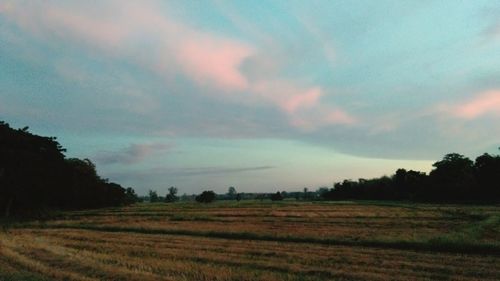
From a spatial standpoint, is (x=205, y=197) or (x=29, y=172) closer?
(x=29, y=172)

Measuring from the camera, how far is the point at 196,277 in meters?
16.9

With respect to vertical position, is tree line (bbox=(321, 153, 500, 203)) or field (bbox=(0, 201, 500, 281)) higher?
tree line (bbox=(321, 153, 500, 203))

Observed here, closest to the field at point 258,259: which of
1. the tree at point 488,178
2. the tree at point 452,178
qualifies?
the tree at point 488,178

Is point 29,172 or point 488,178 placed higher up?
point 488,178

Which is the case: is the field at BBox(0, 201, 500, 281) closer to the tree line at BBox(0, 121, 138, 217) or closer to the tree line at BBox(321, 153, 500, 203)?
the tree line at BBox(0, 121, 138, 217)

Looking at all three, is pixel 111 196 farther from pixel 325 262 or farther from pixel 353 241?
pixel 325 262

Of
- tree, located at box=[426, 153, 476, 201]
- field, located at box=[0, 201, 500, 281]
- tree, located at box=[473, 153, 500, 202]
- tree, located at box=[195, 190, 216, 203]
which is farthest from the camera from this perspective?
tree, located at box=[195, 190, 216, 203]

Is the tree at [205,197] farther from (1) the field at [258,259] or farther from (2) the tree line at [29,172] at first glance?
(1) the field at [258,259]

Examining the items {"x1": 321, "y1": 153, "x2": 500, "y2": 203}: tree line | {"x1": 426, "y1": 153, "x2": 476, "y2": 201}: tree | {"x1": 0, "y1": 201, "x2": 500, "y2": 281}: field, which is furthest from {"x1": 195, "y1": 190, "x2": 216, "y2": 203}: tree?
{"x1": 0, "y1": 201, "x2": 500, "y2": 281}: field

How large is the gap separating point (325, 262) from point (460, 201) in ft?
315

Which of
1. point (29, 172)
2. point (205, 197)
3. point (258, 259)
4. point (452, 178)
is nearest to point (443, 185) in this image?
point (452, 178)

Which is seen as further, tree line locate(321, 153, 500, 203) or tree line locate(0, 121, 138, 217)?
tree line locate(321, 153, 500, 203)

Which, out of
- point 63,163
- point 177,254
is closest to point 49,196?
point 63,163

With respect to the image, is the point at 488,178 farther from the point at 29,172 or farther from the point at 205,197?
the point at 29,172
